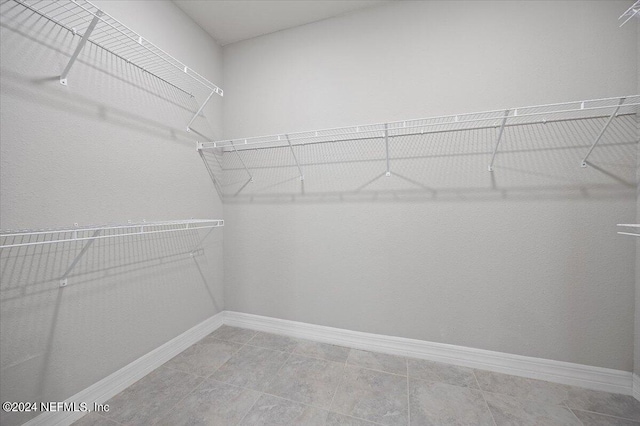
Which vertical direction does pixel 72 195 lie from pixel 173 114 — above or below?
below

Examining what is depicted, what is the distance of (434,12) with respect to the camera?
1.66 meters

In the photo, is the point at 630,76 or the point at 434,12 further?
the point at 434,12

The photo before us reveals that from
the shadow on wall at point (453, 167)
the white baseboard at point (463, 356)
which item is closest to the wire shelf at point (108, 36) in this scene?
the shadow on wall at point (453, 167)

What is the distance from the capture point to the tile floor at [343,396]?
3.96ft

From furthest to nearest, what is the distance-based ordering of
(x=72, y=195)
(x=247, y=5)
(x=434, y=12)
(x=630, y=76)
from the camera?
(x=247, y=5)
(x=434, y=12)
(x=630, y=76)
(x=72, y=195)

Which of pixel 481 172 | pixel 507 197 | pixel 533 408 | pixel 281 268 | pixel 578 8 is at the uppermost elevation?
pixel 578 8

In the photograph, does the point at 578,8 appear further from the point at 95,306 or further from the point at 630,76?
the point at 95,306

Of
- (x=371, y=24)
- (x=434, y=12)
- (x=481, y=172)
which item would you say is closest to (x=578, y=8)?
(x=434, y=12)

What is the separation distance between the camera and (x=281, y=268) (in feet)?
6.70

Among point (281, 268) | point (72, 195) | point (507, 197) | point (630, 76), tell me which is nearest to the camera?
point (72, 195)

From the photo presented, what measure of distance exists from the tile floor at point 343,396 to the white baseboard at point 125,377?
4 centimetres

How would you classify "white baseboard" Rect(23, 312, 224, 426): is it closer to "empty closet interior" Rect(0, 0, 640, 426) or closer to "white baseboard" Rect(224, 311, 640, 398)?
"empty closet interior" Rect(0, 0, 640, 426)

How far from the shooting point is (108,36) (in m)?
1.33

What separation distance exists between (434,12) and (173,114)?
198cm
